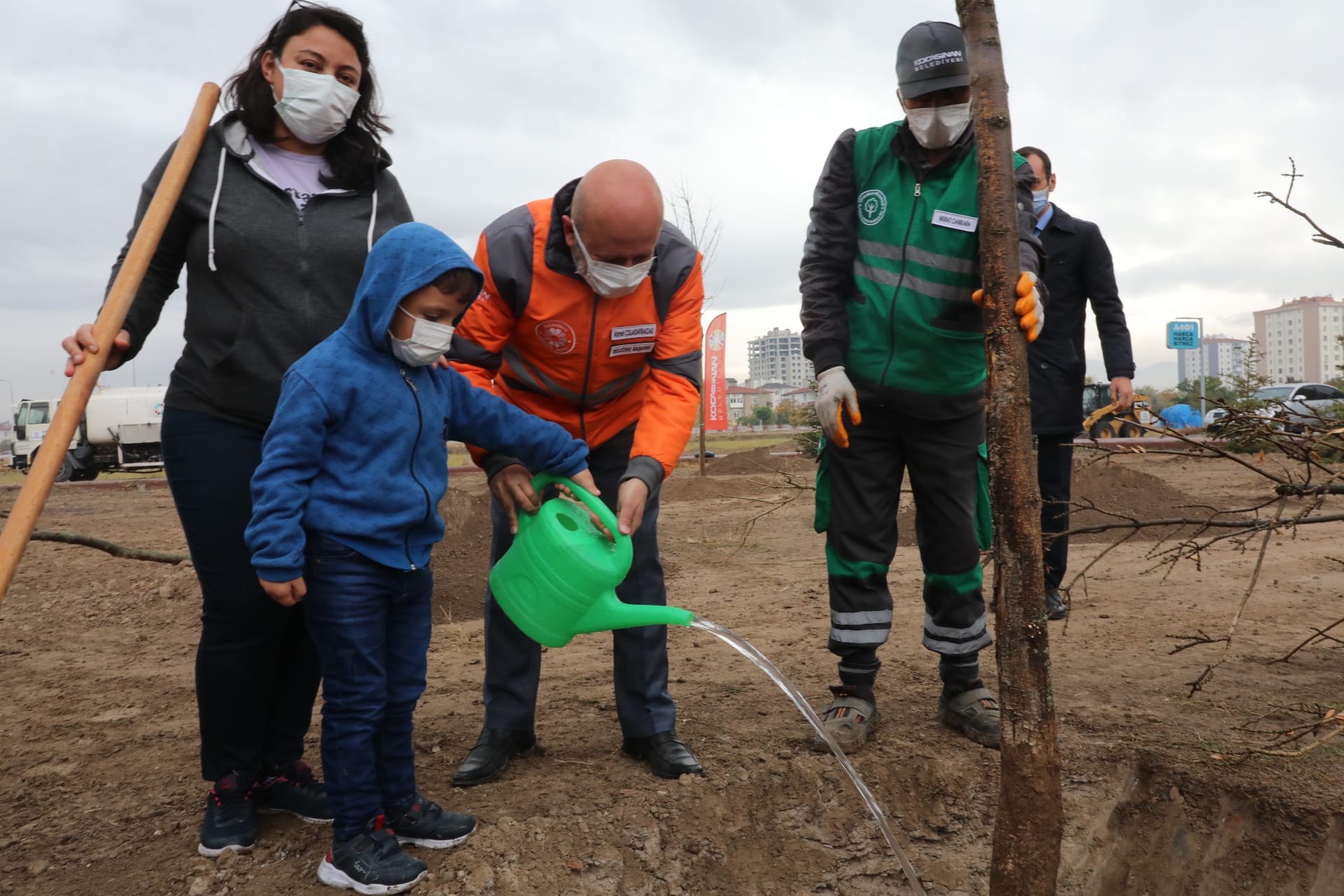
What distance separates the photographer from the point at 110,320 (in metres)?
2.20

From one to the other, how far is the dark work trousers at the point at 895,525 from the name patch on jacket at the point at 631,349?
76cm

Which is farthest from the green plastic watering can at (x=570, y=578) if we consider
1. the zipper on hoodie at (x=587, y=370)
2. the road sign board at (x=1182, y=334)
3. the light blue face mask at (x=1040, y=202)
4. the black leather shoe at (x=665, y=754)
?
the road sign board at (x=1182, y=334)

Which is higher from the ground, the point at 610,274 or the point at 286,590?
the point at 610,274

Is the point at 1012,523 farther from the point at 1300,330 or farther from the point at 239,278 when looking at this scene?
the point at 1300,330

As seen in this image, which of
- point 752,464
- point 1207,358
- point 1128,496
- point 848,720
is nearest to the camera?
point 848,720

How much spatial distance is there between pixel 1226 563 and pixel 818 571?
272 centimetres

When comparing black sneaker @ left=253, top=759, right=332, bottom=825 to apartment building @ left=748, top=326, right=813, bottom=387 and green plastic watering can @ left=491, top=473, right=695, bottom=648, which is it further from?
apartment building @ left=748, top=326, right=813, bottom=387

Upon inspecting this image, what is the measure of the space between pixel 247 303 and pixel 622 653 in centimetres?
148

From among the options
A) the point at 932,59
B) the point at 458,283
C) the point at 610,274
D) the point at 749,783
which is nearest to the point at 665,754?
the point at 749,783

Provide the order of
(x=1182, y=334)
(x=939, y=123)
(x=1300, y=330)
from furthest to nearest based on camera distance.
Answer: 1. (x=1300, y=330)
2. (x=1182, y=334)
3. (x=939, y=123)

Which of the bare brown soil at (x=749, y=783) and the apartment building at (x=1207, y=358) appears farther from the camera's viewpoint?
the apartment building at (x=1207, y=358)

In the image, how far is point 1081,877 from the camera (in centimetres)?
280

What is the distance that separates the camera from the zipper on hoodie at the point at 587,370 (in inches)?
105

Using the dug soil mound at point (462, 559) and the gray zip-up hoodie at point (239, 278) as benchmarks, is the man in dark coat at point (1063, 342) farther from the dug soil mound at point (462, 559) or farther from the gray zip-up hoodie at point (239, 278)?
the gray zip-up hoodie at point (239, 278)
